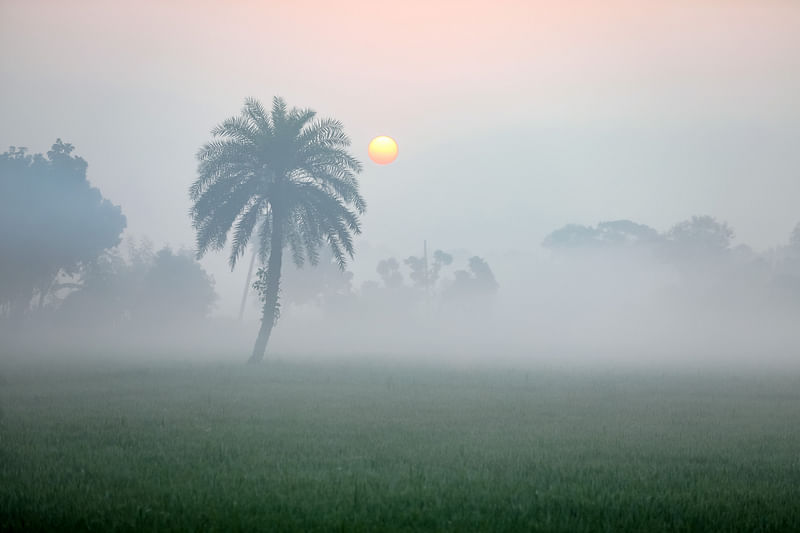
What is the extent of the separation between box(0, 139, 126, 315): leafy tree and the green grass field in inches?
1545

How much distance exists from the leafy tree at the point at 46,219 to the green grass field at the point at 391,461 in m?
39.2

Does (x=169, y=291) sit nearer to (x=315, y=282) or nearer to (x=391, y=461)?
(x=315, y=282)

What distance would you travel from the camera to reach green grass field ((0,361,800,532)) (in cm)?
734

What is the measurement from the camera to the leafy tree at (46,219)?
177 ft

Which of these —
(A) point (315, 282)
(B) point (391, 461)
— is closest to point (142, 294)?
(A) point (315, 282)

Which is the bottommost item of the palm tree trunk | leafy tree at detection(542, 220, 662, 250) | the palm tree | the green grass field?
the green grass field

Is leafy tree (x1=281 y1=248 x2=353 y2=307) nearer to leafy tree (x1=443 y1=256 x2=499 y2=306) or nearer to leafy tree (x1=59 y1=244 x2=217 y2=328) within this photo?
leafy tree (x1=59 y1=244 x2=217 y2=328)

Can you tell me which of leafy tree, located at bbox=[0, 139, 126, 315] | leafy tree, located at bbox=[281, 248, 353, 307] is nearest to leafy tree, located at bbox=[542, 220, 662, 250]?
leafy tree, located at bbox=[281, 248, 353, 307]

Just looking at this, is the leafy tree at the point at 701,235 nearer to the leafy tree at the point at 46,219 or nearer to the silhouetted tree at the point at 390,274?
the silhouetted tree at the point at 390,274

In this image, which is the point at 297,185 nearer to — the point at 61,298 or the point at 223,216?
the point at 223,216

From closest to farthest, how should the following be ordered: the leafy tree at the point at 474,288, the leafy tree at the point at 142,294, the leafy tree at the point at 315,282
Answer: the leafy tree at the point at 142,294 < the leafy tree at the point at 315,282 < the leafy tree at the point at 474,288

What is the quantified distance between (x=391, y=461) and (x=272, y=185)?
25.1 meters

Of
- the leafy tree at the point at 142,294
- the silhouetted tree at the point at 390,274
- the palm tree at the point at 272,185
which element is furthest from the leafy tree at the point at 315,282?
the palm tree at the point at 272,185

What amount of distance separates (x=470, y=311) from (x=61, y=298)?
2243 inches
